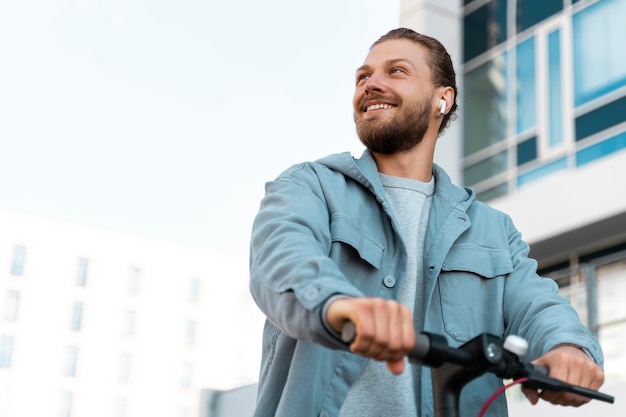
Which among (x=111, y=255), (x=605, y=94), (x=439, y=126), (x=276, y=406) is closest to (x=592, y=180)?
(x=605, y=94)

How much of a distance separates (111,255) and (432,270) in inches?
3194

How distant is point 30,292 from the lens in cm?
8181

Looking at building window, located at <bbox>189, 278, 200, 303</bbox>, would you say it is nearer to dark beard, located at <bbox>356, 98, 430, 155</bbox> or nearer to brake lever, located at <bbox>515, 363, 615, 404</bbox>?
dark beard, located at <bbox>356, 98, 430, 155</bbox>

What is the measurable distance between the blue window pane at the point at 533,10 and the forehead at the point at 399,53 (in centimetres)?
908

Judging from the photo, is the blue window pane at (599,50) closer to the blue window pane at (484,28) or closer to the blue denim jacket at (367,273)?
the blue window pane at (484,28)

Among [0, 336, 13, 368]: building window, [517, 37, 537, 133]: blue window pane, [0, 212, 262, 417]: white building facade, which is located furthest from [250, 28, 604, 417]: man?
[0, 336, 13, 368]: building window

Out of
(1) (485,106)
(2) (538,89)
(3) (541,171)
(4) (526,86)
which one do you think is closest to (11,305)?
(1) (485,106)

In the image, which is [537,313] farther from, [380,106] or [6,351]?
[6,351]

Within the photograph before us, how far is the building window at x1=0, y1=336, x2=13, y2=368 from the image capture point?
79.0 meters

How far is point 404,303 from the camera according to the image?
8.96 ft

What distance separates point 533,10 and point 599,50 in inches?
47.9

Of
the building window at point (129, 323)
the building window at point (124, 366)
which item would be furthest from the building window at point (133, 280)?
the building window at point (124, 366)

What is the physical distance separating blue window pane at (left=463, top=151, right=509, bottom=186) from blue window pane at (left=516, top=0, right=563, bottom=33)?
144 centimetres

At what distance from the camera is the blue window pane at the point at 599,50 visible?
36.2 ft
